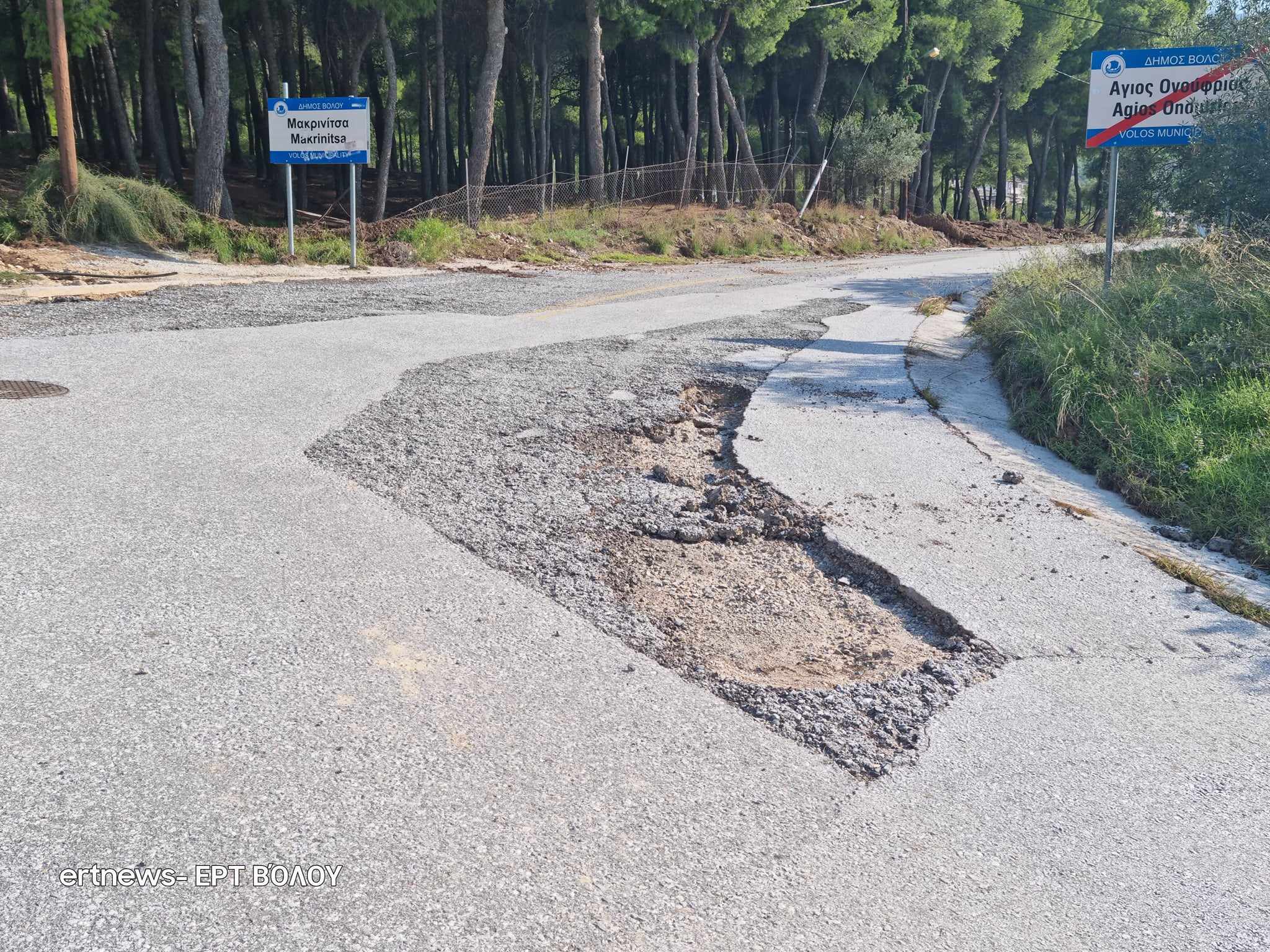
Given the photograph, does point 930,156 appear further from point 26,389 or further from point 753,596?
point 753,596

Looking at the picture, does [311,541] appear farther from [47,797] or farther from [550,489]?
[47,797]

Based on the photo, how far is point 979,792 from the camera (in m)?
3.27

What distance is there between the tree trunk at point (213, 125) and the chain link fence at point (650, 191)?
3.61m

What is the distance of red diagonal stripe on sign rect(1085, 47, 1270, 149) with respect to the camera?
1112 centimetres

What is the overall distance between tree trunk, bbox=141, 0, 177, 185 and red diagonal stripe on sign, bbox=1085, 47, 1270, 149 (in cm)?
2250

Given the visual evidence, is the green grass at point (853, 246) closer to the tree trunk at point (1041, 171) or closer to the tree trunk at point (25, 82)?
the tree trunk at point (25, 82)

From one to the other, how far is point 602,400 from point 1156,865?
19.0ft

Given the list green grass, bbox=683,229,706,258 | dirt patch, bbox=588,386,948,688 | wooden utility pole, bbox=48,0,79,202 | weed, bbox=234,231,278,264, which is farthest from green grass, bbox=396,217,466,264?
dirt patch, bbox=588,386,948,688

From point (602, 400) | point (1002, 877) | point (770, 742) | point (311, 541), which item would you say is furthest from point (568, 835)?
point (602, 400)

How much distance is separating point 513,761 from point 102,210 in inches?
678

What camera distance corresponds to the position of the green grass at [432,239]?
20.4m

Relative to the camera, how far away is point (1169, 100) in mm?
11125

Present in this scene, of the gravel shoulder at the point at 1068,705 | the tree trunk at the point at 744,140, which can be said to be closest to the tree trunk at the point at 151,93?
the tree trunk at the point at 744,140

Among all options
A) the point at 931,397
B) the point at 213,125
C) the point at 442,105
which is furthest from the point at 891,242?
the point at 931,397
